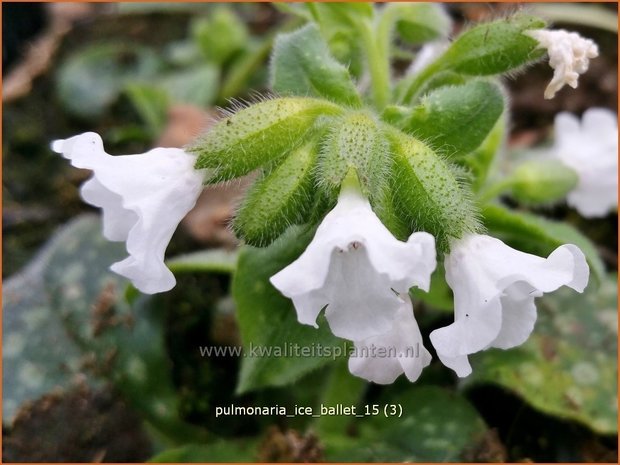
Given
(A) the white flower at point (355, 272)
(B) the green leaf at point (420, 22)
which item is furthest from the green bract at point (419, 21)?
(A) the white flower at point (355, 272)

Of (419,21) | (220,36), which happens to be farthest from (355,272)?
(220,36)

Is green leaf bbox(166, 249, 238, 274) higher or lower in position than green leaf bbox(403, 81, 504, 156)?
lower

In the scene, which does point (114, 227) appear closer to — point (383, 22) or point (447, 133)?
point (447, 133)

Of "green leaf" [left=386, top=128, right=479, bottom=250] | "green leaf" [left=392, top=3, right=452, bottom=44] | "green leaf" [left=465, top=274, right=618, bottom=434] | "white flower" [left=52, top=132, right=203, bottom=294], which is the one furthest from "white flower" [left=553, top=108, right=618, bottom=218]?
"white flower" [left=52, top=132, right=203, bottom=294]

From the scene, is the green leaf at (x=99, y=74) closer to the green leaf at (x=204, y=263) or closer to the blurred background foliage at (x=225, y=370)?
the blurred background foliage at (x=225, y=370)

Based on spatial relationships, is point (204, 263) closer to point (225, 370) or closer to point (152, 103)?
point (225, 370)

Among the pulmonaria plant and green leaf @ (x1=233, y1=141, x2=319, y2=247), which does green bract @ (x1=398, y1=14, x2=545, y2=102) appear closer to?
the pulmonaria plant
